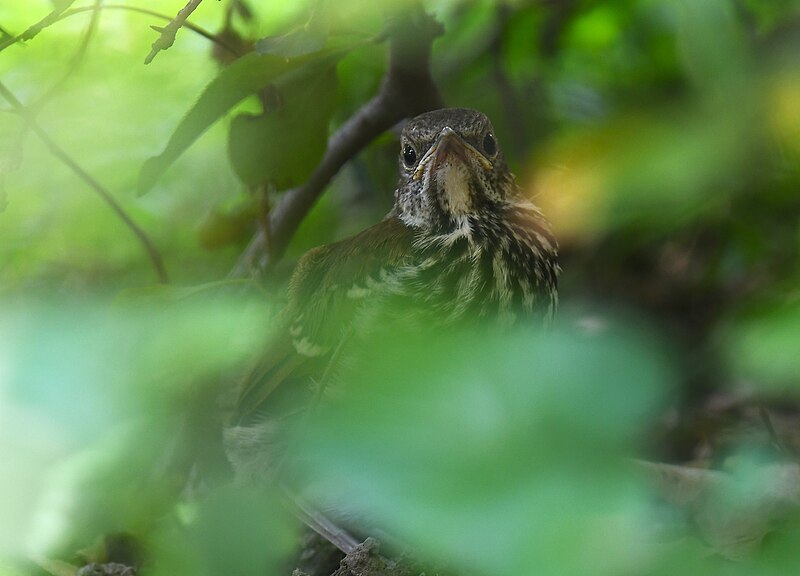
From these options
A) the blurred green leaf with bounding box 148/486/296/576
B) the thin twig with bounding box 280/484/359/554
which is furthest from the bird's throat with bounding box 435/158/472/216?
the blurred green leaf with bounding box 148/486/296/576

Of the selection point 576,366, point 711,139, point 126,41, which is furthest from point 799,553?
point 126,41

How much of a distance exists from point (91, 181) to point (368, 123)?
456 millimetres

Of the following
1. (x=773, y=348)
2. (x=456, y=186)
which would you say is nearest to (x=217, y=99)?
(x=456, y=186)

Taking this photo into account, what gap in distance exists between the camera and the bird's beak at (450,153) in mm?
1264

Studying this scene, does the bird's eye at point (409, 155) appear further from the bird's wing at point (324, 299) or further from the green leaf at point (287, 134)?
the green leaf at point (287, 134)

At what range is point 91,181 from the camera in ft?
3.47

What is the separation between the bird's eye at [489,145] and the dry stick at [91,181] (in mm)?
509

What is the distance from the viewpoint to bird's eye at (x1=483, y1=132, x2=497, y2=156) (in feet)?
4.39

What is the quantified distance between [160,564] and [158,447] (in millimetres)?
124

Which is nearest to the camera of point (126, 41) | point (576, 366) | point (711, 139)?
point (576, 366)

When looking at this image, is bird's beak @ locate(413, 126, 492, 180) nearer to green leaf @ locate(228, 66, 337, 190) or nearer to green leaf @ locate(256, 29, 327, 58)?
green leaf @ locate(228, 66, 337, 190)

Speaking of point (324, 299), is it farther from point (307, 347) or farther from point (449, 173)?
point (449, 173)

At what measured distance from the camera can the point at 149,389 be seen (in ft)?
1.74

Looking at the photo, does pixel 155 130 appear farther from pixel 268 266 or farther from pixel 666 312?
pixel 666 312
